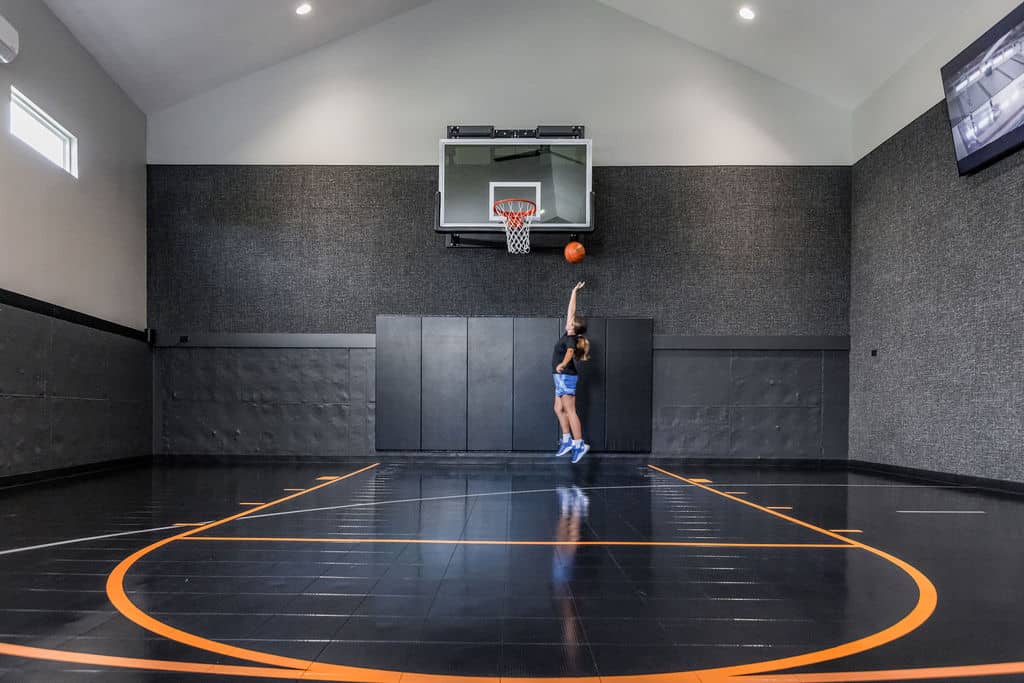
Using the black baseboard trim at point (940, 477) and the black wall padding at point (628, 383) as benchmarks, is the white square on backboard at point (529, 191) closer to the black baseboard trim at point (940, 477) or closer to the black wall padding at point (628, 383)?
the black wall padding at point (628, 383)

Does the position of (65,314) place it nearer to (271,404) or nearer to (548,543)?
(271,404)

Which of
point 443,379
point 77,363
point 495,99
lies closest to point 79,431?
point 77,363

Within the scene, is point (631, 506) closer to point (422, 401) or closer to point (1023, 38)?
point (422, 401)

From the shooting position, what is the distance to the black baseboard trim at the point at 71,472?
5.23 meters

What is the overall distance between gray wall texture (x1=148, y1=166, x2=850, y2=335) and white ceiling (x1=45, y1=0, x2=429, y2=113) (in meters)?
1.13

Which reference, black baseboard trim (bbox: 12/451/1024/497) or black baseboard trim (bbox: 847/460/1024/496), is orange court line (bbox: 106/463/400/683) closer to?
black baseboard trim (bbox: 12/451/1024/497)

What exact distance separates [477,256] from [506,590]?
19.0 ft

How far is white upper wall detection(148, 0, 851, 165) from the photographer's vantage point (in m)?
7.68

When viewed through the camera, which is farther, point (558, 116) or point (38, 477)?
point (558, 116)

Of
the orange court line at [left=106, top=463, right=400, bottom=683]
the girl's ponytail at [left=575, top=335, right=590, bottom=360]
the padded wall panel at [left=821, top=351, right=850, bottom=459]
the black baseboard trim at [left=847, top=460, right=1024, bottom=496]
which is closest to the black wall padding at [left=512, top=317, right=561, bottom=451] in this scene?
the girl's ponytail at [left=575, top=335, right=590, bottom=360]

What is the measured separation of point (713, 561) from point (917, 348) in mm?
4990

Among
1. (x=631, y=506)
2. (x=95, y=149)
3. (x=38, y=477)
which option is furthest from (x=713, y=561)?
(x=95, y=149)

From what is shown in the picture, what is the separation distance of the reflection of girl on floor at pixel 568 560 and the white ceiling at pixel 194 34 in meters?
5.90

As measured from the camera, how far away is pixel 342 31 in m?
7.61
